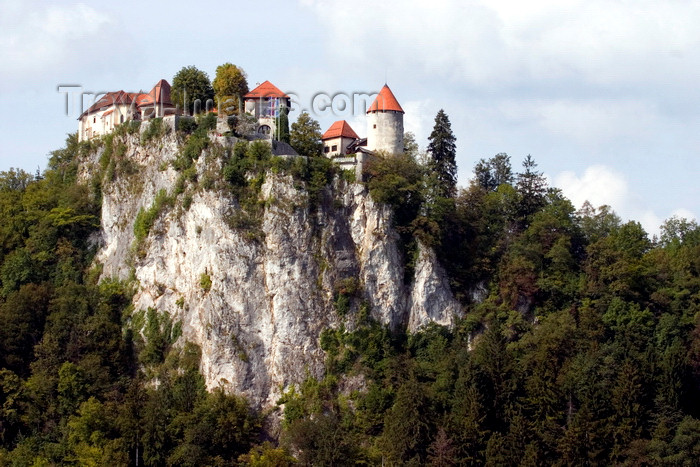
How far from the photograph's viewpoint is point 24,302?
66.4 metres

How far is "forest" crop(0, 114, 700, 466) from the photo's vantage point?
5878cm

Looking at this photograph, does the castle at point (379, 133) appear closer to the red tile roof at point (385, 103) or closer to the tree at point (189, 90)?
the red tile roof at point (385, 103)

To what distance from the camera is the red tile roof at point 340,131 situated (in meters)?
68.3

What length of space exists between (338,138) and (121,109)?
13.6 metres

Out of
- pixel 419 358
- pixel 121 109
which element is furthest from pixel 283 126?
pixel 419 358

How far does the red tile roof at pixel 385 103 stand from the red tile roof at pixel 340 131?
1.53m

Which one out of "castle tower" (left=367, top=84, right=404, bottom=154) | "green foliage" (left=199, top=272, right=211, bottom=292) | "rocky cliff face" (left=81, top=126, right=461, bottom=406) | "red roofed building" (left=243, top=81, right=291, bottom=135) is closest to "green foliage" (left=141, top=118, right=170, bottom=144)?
"rocky cliff face" (left=81, top=126, right=461, bottom=406)

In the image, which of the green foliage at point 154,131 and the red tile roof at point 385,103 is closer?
the green foliage at point 154,131

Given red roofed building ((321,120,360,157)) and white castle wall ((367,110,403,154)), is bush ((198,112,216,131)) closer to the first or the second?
red roofed building ((321,120,360,157))

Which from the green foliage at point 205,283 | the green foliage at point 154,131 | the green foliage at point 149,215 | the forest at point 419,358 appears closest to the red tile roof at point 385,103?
the forest at point 419,358

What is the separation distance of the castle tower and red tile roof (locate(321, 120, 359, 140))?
3.78ft

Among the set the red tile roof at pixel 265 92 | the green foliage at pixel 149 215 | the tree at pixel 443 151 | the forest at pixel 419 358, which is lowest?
the forest at pixel 419 358

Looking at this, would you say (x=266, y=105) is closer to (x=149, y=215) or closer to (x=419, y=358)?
(x=149, y=215)

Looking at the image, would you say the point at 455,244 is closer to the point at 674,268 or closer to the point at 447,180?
the point at 447,180
